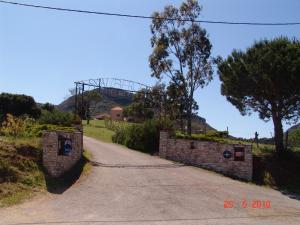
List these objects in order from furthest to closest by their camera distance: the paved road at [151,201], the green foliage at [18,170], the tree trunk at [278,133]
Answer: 1. the tree trunk at [278,133]
2. the green foliage at [18,170]
3. the paved road at [151,201]

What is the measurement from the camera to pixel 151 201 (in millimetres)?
15102

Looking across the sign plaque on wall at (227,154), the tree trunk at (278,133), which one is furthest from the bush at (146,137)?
the tree trunk at (278,133)

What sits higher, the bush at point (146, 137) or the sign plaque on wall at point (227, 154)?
the bush at point (146, 137)

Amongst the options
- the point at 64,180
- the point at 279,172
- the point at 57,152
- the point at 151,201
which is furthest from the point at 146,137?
the point at 151,201

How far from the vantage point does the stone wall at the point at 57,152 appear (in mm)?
17844

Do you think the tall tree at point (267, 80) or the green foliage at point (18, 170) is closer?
the green foliage at point (18, 170)

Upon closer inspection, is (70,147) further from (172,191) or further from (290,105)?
(290,105)

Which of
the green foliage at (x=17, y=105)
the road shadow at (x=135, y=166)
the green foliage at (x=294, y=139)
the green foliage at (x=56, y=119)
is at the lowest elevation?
the road shadow at (x=135, y=166)

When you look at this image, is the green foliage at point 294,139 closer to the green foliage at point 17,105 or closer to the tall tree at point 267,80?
the tall tree at point 267,80

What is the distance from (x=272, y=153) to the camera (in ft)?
84.7

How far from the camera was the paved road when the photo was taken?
12844 mm

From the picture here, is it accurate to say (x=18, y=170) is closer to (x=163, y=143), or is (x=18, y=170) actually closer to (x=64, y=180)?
(x=64, y=180)

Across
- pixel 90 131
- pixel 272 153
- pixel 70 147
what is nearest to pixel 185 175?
pixel 70 147
